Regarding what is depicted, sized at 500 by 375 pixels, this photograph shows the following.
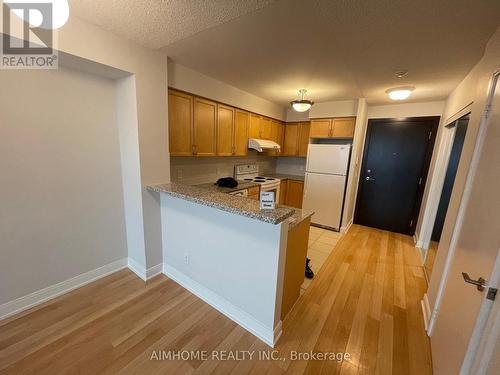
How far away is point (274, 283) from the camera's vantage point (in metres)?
1.55

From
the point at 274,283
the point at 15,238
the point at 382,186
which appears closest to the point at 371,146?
the point at 382,186

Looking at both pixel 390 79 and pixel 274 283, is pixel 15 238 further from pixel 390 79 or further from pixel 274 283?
pixel 390 79

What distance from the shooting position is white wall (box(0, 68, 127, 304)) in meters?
1.64

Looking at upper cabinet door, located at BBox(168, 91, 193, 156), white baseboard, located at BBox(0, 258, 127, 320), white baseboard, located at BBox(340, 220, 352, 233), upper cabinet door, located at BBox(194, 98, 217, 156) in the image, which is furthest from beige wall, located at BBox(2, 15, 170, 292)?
white baseboard, located at BBox(340, 220, 352, 233)

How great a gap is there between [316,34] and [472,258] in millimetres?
1873

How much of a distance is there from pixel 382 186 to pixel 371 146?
825 millimetres

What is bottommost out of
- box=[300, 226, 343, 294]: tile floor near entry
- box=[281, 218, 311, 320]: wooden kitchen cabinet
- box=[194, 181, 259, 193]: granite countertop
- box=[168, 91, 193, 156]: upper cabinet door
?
box=[300, 226, 343, 294]: tile floor near entry

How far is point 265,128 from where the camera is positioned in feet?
13.5

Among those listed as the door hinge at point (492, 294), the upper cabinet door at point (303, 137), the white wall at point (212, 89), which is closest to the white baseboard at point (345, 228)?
the upper cabinet door at point (303, 137)

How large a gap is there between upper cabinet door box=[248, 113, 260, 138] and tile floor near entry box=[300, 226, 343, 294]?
85.7 inches

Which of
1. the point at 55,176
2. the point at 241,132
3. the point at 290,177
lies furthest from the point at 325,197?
the point at 55,176

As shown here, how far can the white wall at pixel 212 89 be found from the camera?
245 cm

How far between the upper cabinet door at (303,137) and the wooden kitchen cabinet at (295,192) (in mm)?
669

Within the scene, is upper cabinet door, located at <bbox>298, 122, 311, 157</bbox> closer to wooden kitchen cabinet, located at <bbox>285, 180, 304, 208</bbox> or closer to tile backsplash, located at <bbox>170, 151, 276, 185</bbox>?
wooden kitchen cabinet, located at <bbox>285, 180, 304, 208</bbox>
